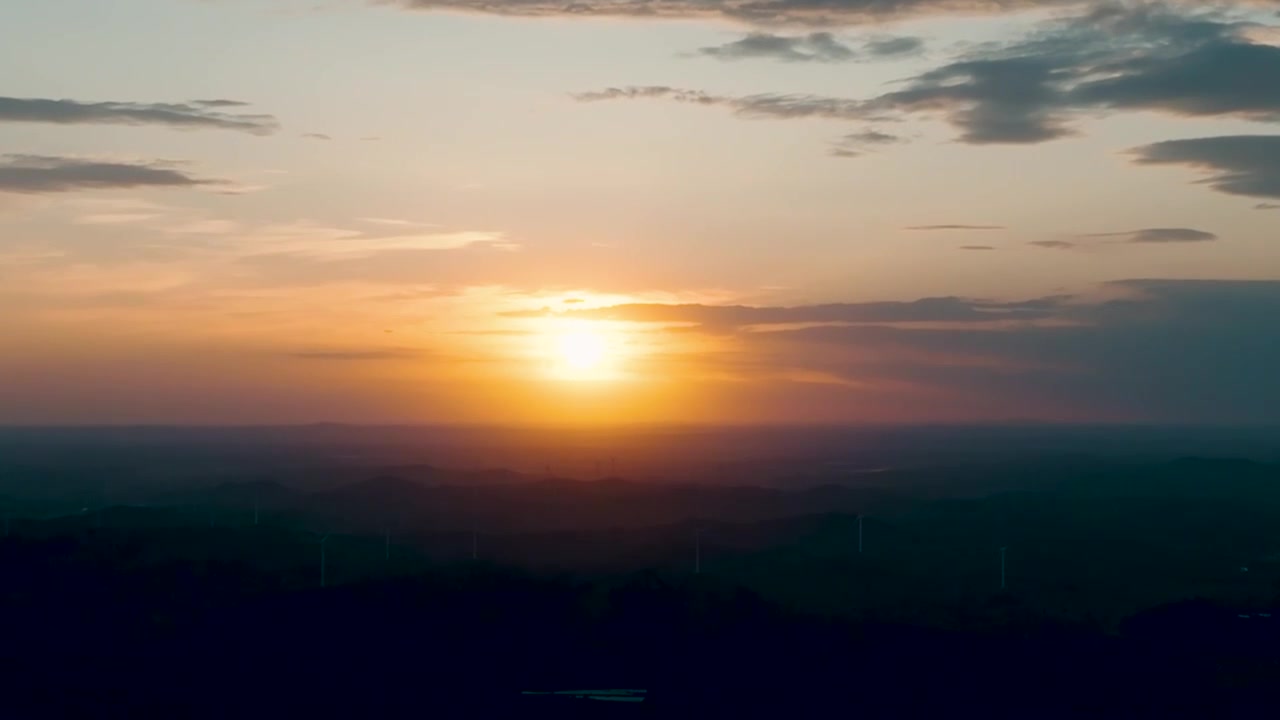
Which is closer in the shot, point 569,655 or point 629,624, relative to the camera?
point 569,655

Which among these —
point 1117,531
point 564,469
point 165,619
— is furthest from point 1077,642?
point 564,469

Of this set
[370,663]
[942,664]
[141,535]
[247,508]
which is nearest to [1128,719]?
[942,664]

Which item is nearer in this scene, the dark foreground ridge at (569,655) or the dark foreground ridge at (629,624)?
the dark foreground ridge at (569,655)

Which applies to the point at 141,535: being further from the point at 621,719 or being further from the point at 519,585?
the point at 621,719

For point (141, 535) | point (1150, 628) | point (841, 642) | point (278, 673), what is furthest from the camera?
point (141, 535)

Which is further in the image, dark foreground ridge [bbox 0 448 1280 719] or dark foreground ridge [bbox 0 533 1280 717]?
dark foreground ridge [bbox 0 448 1280 719]

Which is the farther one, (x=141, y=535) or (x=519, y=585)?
(x=141, y=535)

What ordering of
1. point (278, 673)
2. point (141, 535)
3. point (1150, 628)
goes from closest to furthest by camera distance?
point (278, 673)
point (1150, 628)
point (141, 535)

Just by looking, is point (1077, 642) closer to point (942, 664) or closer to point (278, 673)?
point (942, 664)

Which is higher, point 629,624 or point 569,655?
point 629,624
